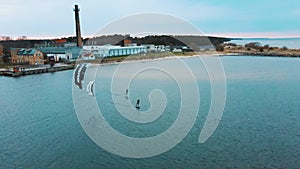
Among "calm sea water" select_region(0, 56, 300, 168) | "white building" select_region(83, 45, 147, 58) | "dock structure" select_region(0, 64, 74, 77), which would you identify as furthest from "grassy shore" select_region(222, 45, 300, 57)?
"dock structure" select_region(0, 64, 74, 77)

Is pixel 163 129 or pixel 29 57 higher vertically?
pixel 29 57

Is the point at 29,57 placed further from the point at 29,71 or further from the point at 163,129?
the point at 163,129

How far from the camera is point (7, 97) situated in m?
6.88

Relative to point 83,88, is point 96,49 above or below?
above

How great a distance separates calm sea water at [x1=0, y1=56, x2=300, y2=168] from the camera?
326 centimetres

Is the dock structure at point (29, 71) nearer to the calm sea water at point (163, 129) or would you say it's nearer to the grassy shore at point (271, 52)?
the calm sea water at point (163, 129)

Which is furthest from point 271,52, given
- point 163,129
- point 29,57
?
point 163,129

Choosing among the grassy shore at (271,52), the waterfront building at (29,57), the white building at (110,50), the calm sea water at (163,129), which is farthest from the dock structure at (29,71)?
the grassy shore at (271,52)

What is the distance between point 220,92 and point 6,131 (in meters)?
5.08

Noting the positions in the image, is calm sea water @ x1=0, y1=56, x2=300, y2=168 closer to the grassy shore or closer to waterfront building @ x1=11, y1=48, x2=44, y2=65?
waterfront building @ x1=11, y1=48, x2=44, y2=65

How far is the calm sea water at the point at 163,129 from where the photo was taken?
3258mm

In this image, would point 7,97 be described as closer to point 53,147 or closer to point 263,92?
point 53,147

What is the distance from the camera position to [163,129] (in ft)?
14.3

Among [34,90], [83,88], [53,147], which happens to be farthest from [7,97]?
[53,147]
